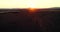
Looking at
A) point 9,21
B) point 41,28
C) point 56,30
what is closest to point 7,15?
point 9,21

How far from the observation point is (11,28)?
793mm

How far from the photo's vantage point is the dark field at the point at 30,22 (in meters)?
0.77

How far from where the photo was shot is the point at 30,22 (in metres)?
0.78

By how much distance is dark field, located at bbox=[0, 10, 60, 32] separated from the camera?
0.77 m
